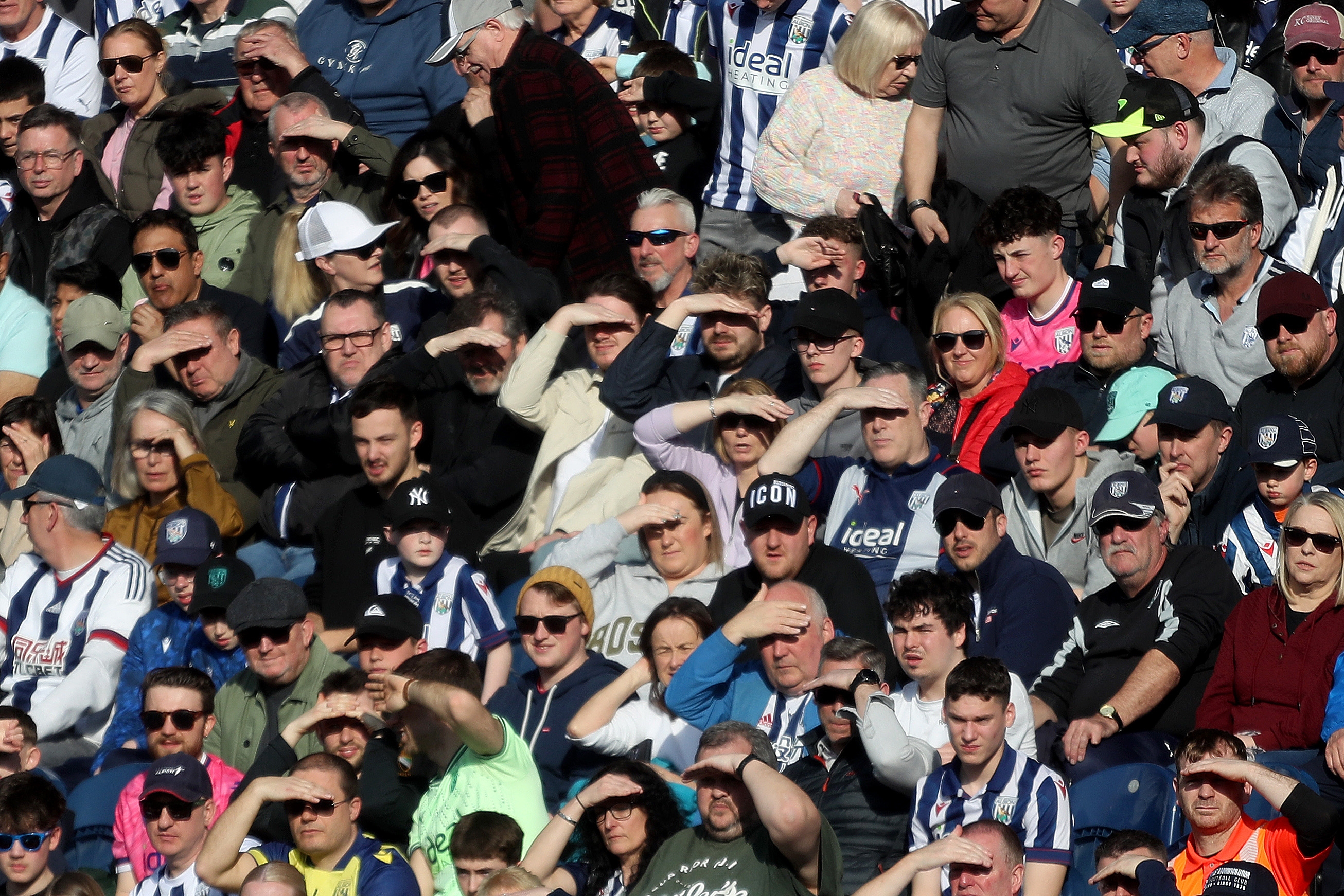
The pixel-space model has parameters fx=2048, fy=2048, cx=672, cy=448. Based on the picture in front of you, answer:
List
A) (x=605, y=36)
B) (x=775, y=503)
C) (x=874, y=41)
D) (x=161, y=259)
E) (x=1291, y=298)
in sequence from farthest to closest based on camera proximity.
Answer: (x=605, y=36) < (x=161, y=259) < (x=874, y=41) < (x=1291, y=298) < (x=775, y=503)

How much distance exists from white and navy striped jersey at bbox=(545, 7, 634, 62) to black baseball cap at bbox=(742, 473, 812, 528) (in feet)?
14.3

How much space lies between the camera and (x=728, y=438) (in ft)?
27.5

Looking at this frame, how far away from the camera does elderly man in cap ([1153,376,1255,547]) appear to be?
25.0 ft

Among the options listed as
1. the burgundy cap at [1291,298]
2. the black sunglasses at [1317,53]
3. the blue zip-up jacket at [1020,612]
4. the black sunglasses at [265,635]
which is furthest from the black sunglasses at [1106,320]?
the black sunglasses at [265,635]

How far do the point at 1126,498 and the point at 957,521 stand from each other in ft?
2.04

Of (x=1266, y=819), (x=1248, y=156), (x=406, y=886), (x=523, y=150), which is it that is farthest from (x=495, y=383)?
(x=1266, y=819)

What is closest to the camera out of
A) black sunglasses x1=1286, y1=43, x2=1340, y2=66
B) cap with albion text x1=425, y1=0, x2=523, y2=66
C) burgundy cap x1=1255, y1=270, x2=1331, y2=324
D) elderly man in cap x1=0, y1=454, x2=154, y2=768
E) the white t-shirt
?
the white t-shirt

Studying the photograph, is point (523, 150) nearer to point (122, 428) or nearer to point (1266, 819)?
point (122, 428)

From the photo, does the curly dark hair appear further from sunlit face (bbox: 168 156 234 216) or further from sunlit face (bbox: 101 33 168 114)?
sunlit face (bbox: 101 33 168 114)

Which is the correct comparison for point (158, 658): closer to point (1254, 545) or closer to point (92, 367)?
point (92, 367)

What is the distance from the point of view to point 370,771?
24.7 ft

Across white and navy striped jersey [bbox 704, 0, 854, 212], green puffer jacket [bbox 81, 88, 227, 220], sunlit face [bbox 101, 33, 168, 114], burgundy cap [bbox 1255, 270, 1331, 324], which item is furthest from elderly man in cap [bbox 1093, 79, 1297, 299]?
sunlit face [bbox 101, 33, 168, 114]

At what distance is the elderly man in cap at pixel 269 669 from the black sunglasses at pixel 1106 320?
3262 millimetres

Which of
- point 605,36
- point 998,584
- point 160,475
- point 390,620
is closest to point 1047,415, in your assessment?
point 998,584
